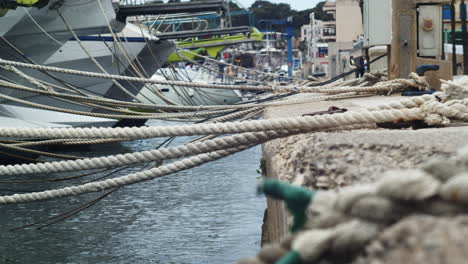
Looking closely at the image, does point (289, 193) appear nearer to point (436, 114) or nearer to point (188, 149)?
point (188, 149)

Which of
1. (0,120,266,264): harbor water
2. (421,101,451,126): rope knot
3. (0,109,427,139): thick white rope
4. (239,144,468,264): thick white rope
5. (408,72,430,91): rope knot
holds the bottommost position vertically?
(0,120,266,264): harbor water

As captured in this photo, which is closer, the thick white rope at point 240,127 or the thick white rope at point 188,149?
the thick white rope at point 240,127

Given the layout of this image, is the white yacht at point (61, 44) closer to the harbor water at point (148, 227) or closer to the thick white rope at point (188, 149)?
the harbor water at point (148, 227)

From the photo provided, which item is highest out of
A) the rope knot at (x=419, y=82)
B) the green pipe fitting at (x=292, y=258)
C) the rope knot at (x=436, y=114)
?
the green pipe fitting at (x=292, y=258)

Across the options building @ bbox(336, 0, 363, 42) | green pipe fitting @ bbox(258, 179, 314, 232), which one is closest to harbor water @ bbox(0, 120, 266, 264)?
green pipe fitting @ bbox(258, 179, 314, 232)

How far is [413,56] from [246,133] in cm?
365

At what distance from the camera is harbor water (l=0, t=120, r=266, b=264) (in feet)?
20.0

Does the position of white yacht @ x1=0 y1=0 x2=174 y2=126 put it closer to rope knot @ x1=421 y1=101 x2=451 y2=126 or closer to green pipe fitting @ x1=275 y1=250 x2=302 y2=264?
rope knot @ x1=421 y1=101 x2=451 y2=126

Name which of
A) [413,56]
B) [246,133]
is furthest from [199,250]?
[246,133]

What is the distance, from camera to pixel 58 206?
845 cm

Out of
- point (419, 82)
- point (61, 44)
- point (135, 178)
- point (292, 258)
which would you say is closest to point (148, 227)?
point (419, 82)

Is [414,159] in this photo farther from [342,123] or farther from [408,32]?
[408,32]

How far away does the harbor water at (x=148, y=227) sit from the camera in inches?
240

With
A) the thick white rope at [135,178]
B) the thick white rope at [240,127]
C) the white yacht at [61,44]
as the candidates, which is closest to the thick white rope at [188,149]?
the thick white rope at [240,127]
